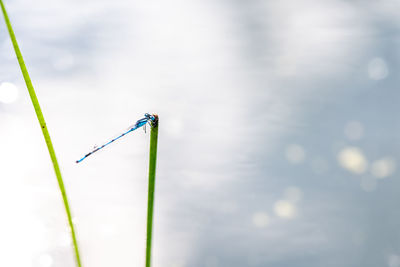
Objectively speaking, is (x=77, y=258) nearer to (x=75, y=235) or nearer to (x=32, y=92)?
(x=75, y=235)

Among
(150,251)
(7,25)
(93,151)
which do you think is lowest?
(150,251)

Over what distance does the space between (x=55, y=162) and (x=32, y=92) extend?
100 mm

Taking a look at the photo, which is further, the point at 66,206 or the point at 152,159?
the point at 66,206

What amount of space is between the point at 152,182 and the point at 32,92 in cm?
19

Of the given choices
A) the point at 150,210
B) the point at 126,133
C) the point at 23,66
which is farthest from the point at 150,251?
the point at 23,66

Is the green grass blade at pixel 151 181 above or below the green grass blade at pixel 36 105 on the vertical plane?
below

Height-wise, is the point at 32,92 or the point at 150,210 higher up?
the point at 32,92

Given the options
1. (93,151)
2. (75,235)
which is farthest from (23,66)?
(75,235)

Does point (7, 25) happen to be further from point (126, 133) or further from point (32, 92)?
point (126, 133)

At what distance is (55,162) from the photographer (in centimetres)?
61

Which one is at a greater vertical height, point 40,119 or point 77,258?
point 40,119

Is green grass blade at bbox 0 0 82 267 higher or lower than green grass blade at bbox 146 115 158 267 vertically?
higher

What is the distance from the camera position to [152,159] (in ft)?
1.76

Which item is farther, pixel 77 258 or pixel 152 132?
pixel 77 258
